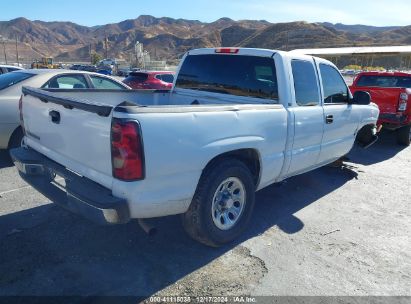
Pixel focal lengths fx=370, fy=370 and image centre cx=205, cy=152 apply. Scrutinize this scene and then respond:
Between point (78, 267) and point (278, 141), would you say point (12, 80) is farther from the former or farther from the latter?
point (278, 141)

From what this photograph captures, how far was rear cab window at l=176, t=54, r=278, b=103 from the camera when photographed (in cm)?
428

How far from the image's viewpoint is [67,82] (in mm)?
6730

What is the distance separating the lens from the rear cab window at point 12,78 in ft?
20.0

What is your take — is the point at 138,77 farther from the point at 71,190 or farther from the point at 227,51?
the point at 71,190

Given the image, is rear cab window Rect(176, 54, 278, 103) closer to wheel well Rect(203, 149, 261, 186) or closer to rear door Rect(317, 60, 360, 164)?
wheel well Rect(203, 149, 261, 186)

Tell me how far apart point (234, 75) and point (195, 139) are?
68.6 inches

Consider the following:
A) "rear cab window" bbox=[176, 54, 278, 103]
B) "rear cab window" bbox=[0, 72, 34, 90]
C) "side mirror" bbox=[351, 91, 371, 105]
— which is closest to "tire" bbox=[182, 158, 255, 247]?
"rear cab window" bbox=[176, 54, 278, 103]

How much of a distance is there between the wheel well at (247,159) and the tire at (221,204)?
0.13 feet

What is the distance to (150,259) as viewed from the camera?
348cm

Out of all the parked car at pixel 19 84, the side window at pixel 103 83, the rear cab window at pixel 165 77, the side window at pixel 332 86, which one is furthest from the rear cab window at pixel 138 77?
the side window at pixel 332 86

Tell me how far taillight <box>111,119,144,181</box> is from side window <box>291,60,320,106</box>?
226 centimetres

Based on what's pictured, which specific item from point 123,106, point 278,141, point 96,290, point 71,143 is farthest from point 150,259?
point 278,141

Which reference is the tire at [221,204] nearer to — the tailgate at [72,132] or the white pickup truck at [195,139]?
the white pickup truck at [195,139]

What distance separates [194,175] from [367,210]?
2970mm
